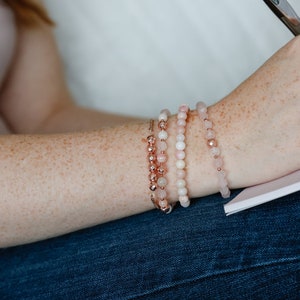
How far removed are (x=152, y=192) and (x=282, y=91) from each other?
0.22 meters

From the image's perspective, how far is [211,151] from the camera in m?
0.73

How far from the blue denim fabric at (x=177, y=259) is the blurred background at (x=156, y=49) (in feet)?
1.59

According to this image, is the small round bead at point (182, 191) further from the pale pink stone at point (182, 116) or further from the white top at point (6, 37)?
the white top at point (6, 37)

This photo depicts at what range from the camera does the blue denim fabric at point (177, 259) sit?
63cm

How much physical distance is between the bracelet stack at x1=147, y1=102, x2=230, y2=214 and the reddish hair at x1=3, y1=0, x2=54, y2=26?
0.53 metres

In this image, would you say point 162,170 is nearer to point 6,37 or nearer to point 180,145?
point 180,145

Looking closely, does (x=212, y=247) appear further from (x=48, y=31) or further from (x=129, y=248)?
(x=48, y=31)

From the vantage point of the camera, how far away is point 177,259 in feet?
2.22

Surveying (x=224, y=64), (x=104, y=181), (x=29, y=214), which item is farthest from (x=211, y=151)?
(x=224, y=64)

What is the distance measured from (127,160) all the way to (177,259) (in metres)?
0.16

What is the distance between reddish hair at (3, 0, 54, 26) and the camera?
1136 mm

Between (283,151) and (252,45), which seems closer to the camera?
(283,151)

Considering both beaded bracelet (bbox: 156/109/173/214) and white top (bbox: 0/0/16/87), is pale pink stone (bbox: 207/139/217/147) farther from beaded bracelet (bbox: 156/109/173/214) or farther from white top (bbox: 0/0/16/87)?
white top (bbox: 0/0/16/87)

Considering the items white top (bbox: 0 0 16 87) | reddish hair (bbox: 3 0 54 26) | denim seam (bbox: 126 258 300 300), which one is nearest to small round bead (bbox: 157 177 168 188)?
A: denim seam (bbox: 126 258 300 300)
